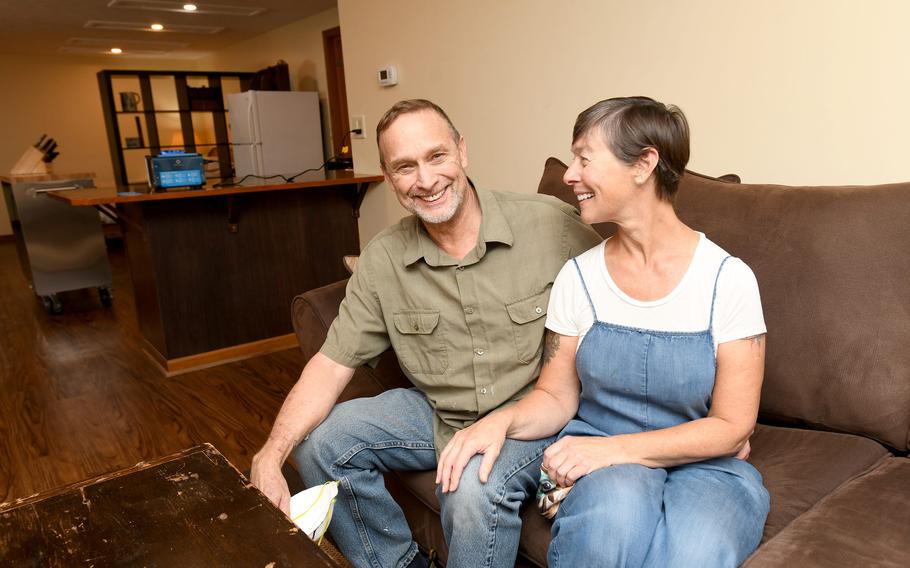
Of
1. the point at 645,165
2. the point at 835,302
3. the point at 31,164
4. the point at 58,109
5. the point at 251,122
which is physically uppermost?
the point at 58,109

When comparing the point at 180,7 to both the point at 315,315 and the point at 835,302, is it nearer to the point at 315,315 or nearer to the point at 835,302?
the point at 315,315

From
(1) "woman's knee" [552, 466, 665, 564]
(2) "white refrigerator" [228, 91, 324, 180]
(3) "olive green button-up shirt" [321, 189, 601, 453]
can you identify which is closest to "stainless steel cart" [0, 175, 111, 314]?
(2) "white refrigerator" [228, 91, 324, 180]

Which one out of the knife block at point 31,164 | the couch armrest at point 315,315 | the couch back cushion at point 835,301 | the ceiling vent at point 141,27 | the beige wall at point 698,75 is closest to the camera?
the couch back cushion at point 835,301

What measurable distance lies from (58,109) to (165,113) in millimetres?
2405

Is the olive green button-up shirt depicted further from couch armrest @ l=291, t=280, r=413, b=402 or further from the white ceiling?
the white ceiling

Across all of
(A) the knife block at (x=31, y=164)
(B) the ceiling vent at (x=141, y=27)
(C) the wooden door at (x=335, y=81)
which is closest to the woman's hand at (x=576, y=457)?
(C) the wooden door at (x=335, y=81)

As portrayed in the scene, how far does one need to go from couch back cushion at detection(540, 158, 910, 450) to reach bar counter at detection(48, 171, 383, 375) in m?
2.37

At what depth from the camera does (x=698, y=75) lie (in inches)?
71.2

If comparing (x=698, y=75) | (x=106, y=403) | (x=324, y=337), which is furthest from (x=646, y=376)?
(x=106, y=403)

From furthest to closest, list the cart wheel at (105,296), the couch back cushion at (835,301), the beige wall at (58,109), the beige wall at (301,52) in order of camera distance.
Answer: the beige wall at (58,109) < the beige wall at (301,52) < the cart wheel at (105,296) < the couch back cushion at (835,301)

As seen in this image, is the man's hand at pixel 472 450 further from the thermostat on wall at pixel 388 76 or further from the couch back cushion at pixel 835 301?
the thermostat on wall at pixel 388 76

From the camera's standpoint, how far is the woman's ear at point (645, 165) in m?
1.16

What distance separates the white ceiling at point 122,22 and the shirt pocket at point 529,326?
4985 millimetres

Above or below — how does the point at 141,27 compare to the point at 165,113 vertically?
above
